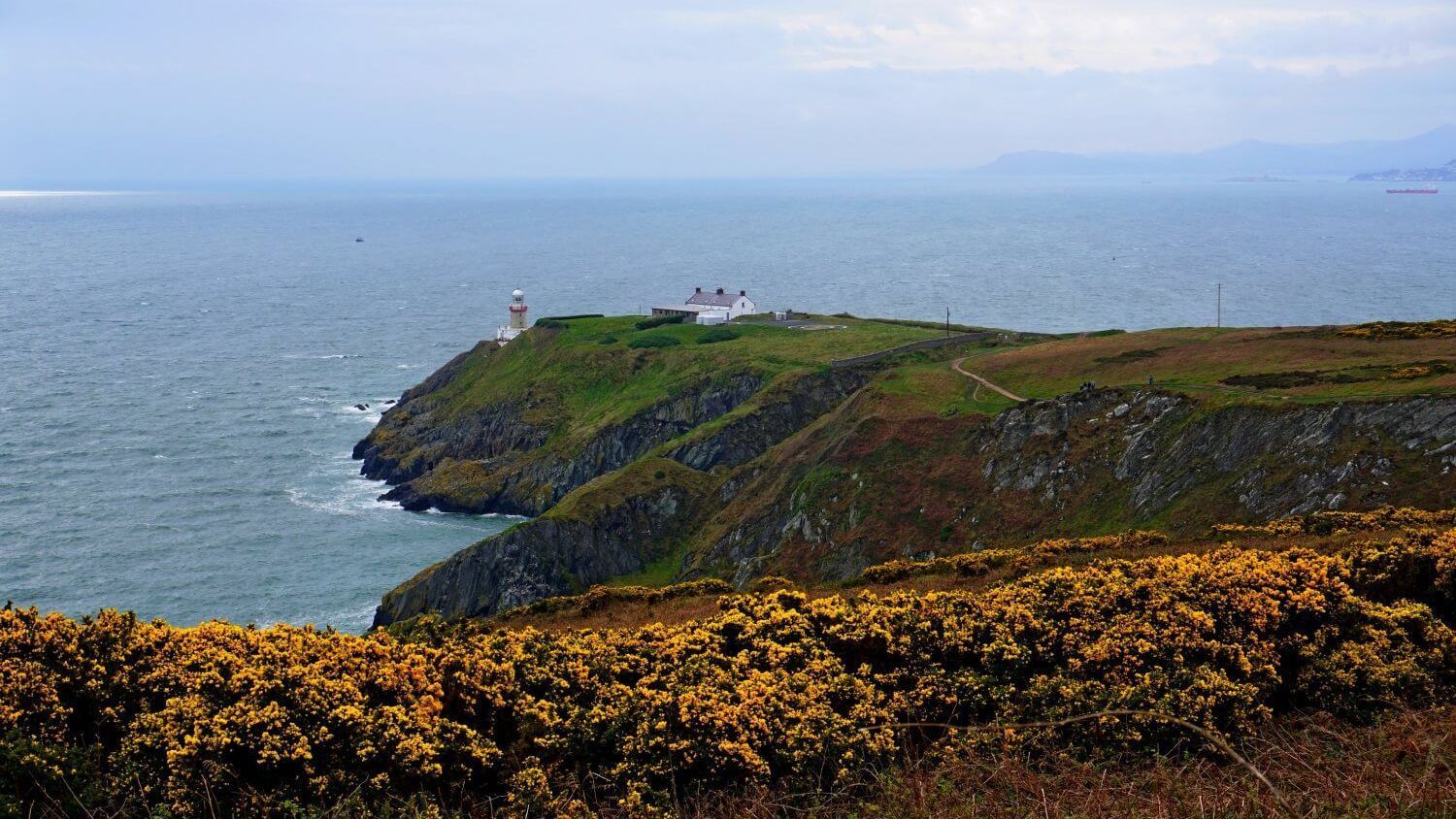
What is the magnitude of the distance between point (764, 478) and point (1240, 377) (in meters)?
31.2

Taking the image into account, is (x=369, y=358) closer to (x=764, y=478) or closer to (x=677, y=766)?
(x=764, y=478)

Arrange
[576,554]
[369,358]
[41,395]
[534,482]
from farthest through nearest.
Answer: [369,358]
[41,395]
[534,482]
[576,554]

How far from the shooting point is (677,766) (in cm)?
2134

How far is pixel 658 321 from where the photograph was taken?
134 metres

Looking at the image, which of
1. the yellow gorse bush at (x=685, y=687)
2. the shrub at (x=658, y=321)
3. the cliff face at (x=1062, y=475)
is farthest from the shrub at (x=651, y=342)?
the yellow gorse bush at (x=685, y=687)

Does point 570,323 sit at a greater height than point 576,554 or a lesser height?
greater

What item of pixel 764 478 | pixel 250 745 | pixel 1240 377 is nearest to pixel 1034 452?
pixel 1240 377

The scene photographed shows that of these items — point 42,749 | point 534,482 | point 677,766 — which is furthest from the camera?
point 534,482

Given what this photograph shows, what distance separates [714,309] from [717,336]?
1405cm

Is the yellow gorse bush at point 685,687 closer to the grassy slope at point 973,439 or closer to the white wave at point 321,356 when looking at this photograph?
the grassy slope at point 973,439

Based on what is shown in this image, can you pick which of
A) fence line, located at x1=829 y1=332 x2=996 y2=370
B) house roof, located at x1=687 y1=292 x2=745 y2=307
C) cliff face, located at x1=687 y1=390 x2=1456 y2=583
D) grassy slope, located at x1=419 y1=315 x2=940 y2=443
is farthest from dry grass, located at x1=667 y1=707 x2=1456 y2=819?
house roof, located at x1=687 y1=292 x2=745 y2=307

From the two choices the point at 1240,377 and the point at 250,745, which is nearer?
the point at 250,745

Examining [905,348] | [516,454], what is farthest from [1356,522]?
[516,454]

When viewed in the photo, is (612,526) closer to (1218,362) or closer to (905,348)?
(905,348)
